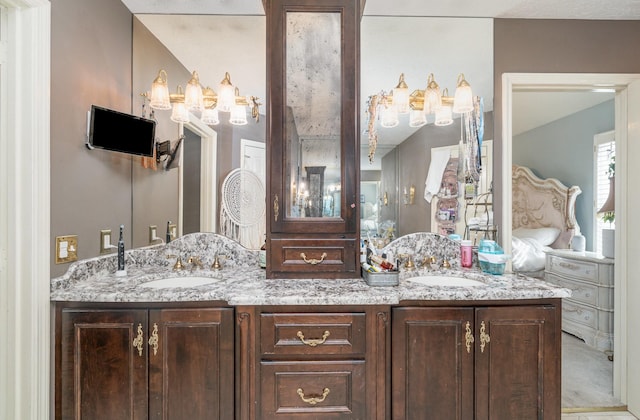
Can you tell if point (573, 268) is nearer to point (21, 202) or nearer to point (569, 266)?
point (569, 266)

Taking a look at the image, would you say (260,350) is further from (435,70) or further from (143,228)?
(435,70)

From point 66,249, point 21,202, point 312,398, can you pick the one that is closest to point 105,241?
point 66,249

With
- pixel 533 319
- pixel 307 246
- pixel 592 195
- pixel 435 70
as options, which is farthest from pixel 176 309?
pixel 592 195

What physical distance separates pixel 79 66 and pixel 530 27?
2680 mm

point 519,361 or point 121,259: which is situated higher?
point 121,259

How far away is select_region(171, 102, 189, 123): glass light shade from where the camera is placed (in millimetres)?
2014

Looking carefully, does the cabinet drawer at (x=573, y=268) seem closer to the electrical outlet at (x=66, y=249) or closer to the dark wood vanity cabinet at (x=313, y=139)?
the dark wood vanity cabinet at (x=313, y=139)

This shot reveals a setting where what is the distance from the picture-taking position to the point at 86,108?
1642 millimetres

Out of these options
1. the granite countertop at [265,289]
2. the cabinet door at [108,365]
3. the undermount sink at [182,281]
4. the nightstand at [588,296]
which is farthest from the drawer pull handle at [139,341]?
the nightstand at [588,296]

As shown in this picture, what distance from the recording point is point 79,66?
1.59m

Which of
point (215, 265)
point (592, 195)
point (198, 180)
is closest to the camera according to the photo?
point (215, 265)

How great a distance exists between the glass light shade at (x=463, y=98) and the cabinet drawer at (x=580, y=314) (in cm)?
233

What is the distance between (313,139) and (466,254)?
3.90 ft

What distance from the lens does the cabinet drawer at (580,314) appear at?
2805mm
